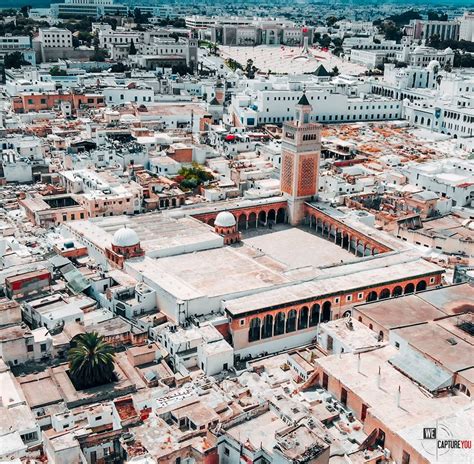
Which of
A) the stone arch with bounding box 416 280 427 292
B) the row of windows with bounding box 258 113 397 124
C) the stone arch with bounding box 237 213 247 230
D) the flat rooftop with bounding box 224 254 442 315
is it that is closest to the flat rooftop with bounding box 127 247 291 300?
the flat rooftop with bounding box 224 254 442 315

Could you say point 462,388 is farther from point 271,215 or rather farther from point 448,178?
point 448,178

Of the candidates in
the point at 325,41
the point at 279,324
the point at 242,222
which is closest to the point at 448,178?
the point at 242,222

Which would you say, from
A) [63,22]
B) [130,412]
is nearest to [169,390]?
[130,412]

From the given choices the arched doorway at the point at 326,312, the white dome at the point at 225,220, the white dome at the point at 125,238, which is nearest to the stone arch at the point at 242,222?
the white dome at the point at 225,220

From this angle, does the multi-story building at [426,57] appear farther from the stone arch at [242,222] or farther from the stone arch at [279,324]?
the stone arch at [279,324]

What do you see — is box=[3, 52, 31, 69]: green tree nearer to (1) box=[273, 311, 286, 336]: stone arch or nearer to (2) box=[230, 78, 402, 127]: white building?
(2) box=[230, 78, 402, 127]: white building
